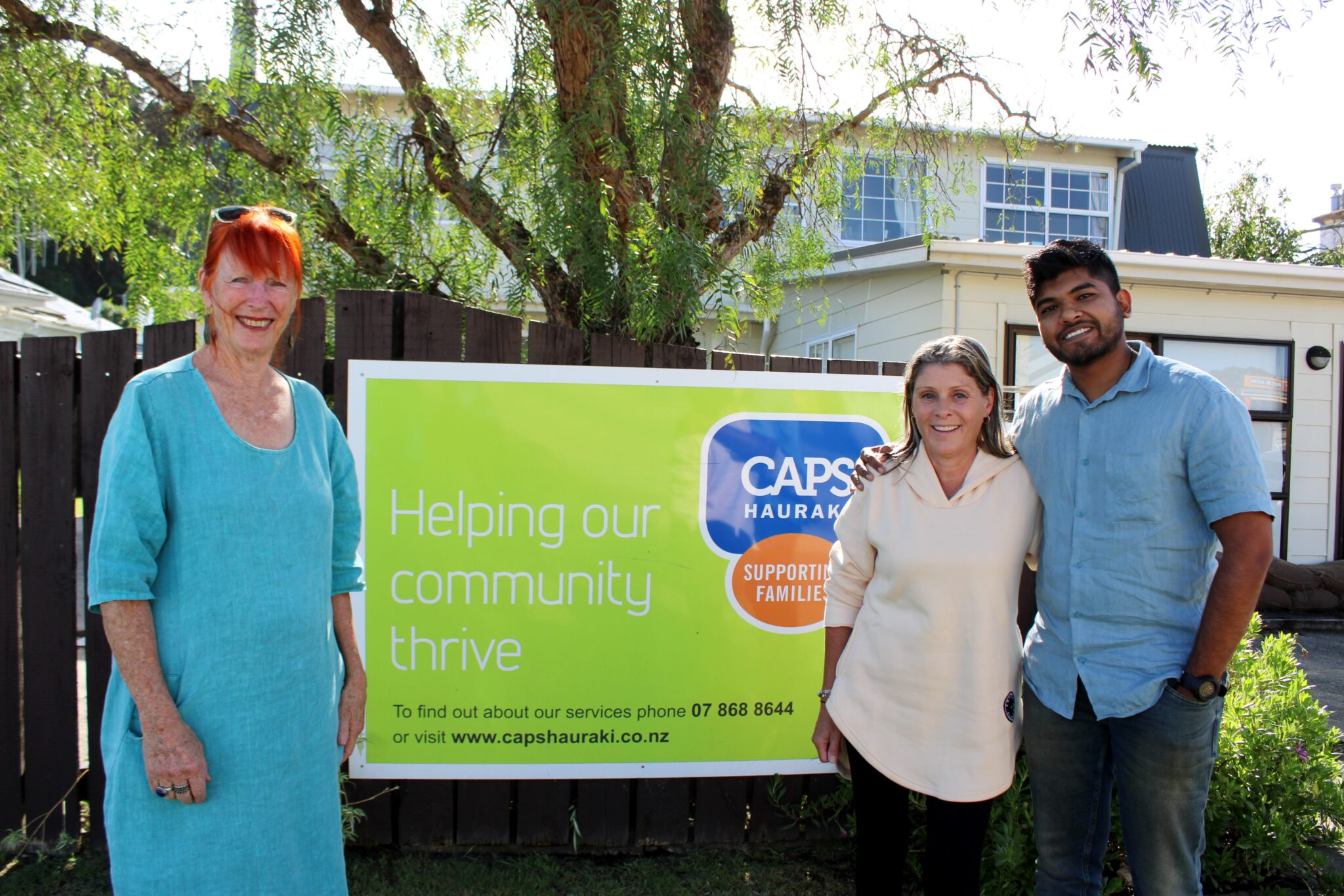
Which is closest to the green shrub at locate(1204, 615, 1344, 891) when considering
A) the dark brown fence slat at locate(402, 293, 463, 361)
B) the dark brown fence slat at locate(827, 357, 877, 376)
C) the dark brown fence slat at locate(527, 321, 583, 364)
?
the dark brown fence slat at locate(827, 357, 877, 376)

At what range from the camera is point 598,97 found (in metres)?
3.33

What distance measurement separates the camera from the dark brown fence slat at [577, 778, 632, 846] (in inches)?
128

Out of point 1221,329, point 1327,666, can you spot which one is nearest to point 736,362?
point 1327,666

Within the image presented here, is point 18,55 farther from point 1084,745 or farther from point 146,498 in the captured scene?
point 1084,745

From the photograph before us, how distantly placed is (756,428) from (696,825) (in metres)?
1.58

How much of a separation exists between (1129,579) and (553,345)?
202 cm

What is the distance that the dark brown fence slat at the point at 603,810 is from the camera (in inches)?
128

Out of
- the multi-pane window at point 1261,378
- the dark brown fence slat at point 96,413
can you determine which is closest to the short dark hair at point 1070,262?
the dark brown fence slat at point 96,413

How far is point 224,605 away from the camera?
1.72 meters

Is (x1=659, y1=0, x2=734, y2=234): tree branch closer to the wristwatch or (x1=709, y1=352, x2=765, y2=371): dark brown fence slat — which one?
(x1=709, y1=352, x2=765, y2=371): dark brown fence slat

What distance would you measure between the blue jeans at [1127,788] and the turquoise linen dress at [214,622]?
6.05 ft

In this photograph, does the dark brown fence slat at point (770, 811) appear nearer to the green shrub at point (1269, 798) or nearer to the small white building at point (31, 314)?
the green shrub at point (1269, 798)

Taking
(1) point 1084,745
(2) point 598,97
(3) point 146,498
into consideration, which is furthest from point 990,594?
(2) point 598,97

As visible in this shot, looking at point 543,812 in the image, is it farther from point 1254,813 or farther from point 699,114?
point 699,114
